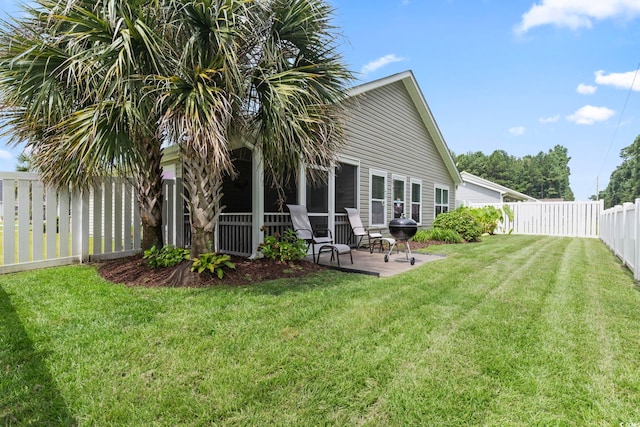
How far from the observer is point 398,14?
9.97 metres

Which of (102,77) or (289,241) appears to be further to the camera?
(289,241)

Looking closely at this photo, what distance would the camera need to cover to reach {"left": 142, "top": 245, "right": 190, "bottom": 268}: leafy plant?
16.3ft

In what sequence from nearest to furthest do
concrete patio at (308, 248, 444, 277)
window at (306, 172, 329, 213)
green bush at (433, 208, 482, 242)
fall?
concrete patio at (308, 248, 444, 277), window at (306, 172, 329, 213), green bush at (433, 208, 482, 242)

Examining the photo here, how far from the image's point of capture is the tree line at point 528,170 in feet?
186

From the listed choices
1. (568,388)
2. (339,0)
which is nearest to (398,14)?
(339,0)

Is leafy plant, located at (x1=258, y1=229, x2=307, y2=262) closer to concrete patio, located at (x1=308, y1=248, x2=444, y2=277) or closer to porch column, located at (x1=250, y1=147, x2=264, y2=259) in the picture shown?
porch column, located at (x1=250, y1=147, x2=264, y2=259)

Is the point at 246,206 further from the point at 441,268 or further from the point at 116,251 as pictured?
the point at 441,268

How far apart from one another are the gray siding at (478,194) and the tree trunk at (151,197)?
2245cm

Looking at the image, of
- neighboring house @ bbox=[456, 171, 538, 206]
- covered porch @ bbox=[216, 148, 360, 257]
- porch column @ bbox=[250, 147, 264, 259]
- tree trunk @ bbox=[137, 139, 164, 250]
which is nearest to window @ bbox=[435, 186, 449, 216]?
covered porch @ bbox=[216, 148, 360, 257]

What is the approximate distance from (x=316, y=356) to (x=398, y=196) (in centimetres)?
884

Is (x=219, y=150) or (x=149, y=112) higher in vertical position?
(x=149, y=112)

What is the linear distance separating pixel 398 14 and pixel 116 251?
10.3m

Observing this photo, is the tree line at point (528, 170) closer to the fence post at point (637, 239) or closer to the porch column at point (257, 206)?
the fence post at point (637, 239)

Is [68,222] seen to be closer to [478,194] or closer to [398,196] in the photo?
[398,196]
